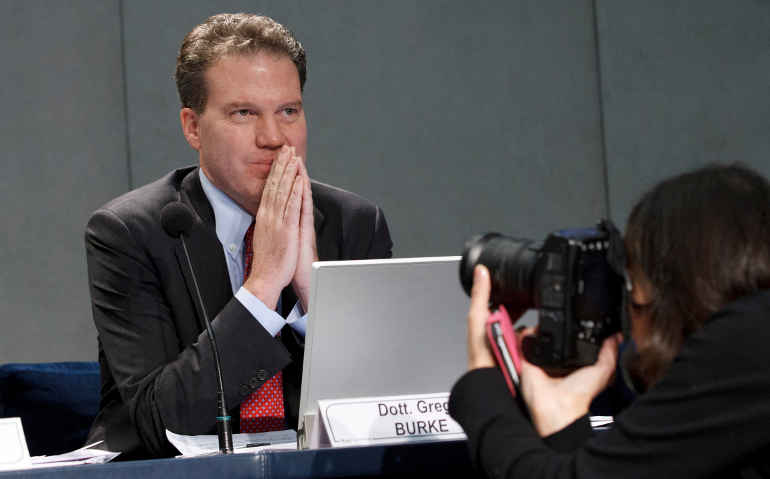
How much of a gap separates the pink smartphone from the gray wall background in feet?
7.84

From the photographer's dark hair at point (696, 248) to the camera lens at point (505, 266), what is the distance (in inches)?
4.8

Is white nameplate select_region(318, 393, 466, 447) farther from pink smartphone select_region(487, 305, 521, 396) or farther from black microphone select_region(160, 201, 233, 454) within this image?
pink smartphone select_region(487, 305, 521, 396)

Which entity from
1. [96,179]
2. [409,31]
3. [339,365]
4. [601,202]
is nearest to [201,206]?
[339,365]

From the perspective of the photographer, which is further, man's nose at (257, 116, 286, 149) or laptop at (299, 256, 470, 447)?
man's nose at (257, 116, 286, 149)

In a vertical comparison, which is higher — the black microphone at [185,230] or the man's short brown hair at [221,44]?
the man's short brown hair at [221,44]

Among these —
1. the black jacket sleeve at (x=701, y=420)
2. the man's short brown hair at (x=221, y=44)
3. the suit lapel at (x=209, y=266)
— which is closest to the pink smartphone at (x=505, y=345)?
the black jacket sleeve at (x=701, y=420)

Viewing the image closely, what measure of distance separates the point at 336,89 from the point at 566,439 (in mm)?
2550

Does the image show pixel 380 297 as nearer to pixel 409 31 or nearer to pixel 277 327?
pixel 277 327

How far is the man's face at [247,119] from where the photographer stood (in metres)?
2.14

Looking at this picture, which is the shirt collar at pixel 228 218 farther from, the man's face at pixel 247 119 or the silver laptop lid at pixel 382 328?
the silver laptop lid at pixel 382 328

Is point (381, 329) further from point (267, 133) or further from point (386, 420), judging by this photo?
point (267, 133)

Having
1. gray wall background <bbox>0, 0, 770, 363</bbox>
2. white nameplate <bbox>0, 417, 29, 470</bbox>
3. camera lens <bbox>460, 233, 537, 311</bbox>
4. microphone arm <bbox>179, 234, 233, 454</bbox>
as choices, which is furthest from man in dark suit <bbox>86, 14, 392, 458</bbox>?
gray wall background <bbox>0, 0, 770, 363</bbox>

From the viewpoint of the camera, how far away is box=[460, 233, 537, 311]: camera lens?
1.19 m

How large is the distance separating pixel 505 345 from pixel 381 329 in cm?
36
